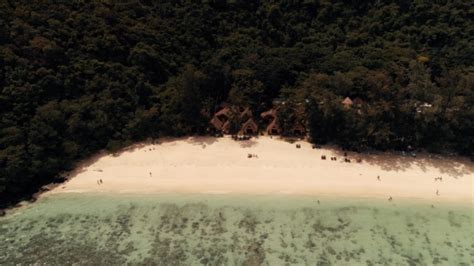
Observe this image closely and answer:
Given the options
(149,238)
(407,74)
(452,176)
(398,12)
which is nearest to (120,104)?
(149,238)

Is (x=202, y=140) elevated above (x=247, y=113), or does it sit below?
below

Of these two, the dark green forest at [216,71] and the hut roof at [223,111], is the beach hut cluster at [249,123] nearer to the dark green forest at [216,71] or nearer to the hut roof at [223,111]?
the hut roof at [223,111]

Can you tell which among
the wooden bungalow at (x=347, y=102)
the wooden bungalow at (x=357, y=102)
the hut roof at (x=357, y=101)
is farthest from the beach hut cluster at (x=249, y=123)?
the hut roof at (x=357, y=101)

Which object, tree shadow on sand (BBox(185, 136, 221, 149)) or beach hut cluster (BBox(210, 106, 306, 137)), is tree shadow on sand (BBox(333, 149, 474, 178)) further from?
tree shadow on sand (BBox(185, 136, 221, 149))

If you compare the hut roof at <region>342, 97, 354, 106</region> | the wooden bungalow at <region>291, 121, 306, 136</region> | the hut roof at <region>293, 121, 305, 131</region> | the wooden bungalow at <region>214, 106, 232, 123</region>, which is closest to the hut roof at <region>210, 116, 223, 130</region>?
the wooden bungalow at <region>214, 106, 232, 123</region>

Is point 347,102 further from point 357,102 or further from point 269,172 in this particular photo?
point 269,172

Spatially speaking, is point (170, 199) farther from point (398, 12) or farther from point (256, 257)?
point (398, 12)

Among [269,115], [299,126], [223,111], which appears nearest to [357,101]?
[299,126]
